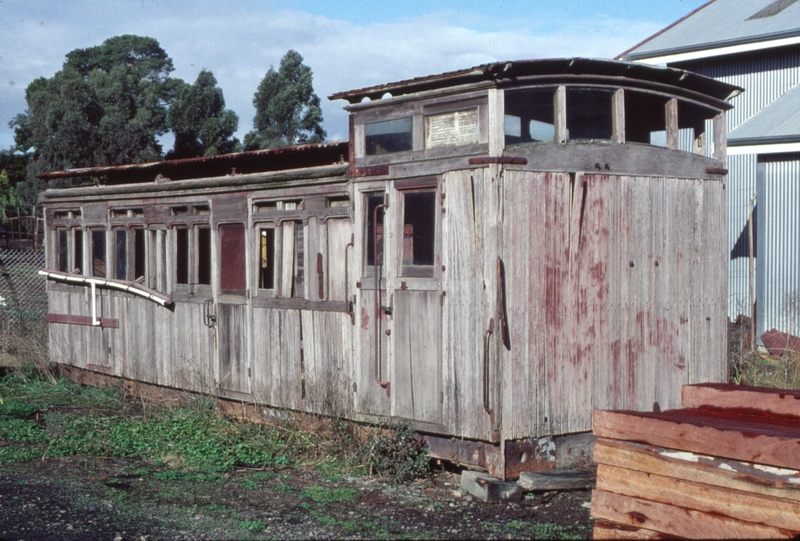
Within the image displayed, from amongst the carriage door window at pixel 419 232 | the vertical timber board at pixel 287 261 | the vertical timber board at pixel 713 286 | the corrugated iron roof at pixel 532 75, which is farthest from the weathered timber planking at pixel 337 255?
the vertical timber board at pixel 713 286

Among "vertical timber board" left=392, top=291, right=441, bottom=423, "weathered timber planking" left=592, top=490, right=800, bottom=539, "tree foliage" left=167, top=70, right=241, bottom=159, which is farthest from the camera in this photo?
"tree foliage" left=167, top=70, right=241, bottom=159

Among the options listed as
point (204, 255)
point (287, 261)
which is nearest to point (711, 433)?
point (287, 261)

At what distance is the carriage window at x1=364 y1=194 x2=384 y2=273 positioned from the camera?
25.6 feet

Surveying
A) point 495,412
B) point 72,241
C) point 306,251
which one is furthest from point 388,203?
point 72,241

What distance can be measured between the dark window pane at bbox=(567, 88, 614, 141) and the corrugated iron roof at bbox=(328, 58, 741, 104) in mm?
170

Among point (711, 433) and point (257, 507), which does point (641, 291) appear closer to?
point (711, 433)

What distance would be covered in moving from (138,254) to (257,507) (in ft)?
18.1

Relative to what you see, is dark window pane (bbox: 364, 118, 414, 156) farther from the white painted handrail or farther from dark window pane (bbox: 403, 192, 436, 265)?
the white painted handrail

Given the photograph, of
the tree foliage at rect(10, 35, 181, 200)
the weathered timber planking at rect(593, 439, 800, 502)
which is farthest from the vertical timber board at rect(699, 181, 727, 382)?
the tree foliage at rect(10, 35, 181, 200)

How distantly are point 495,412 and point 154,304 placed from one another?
5468 millimetres

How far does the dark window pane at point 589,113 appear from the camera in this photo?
24.1 ft

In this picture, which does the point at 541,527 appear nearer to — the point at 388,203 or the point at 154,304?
the point at 388,203

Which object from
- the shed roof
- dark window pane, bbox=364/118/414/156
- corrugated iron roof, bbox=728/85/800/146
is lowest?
dark window pane, bbox=364/118/414/156

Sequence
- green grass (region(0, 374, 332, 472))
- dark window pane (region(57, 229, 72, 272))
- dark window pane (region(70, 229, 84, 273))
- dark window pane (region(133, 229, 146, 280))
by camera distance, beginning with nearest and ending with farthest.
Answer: green grass (region(0, 374, 332, 472))
dark window pane (region(133, 229, 146, 280))
dark window pane (region(70, 229, 84, 273))
dark window pane (region(57, 229, 72, 272))
